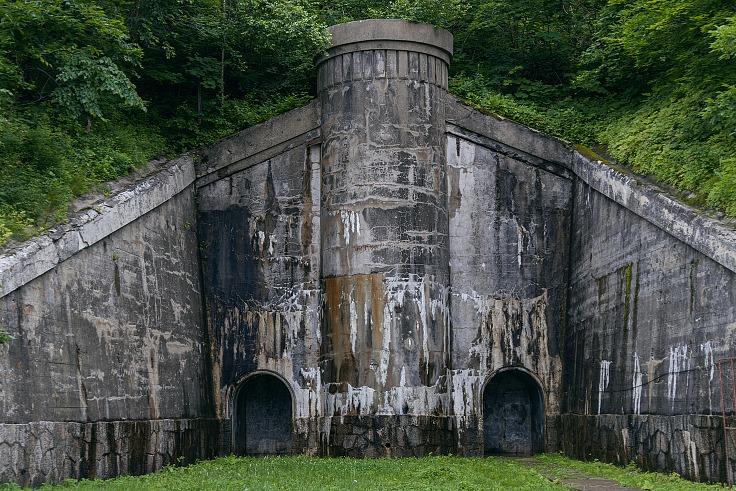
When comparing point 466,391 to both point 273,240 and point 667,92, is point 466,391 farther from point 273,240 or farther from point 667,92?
point 667,92

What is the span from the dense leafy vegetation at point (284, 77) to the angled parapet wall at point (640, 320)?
72 cm

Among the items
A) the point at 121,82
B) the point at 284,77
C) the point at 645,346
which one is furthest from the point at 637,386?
the point at 284,77

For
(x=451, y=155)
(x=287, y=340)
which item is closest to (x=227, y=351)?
(x=287, y=340)

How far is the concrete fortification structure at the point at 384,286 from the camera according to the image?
15742mm

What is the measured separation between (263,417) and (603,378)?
25.3ft

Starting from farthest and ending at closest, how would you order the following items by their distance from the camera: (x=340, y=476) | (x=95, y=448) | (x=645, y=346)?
(x=645, y=346), (x=340, y=476), (x=95, y=448)

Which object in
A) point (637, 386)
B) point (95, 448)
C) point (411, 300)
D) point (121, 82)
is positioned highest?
point (121, 82)

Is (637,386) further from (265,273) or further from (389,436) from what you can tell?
(265,273)

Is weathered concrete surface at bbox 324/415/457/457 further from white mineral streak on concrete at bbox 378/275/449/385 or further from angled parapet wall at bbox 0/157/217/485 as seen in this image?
angled parapet wall at bbox 0/157/217/485

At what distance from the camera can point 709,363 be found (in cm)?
1313

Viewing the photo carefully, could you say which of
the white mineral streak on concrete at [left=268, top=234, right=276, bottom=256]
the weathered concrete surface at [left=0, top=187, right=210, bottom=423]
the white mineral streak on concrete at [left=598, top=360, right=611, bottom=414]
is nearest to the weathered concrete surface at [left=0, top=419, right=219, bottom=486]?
the weathered concrete surface at [left=0, top=187, right=210, bottom=423]

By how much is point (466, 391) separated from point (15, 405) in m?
9.85

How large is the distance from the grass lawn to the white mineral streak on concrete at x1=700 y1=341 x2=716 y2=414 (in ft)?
4.14

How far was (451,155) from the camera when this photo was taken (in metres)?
19.7
